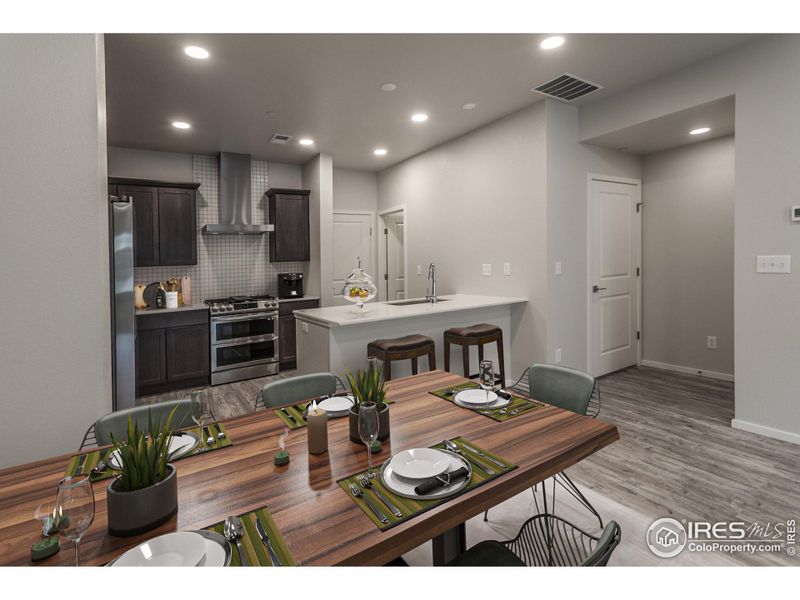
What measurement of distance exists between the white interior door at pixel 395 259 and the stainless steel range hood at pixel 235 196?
192 cm

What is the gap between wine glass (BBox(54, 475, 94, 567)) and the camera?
851 mm

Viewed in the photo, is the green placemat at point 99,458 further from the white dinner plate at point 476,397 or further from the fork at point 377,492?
the white dinner plate at point 476,397

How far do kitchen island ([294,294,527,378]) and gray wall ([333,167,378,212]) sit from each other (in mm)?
2735

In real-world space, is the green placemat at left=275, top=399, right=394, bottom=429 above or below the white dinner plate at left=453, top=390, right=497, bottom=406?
below

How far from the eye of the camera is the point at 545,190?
150 inches

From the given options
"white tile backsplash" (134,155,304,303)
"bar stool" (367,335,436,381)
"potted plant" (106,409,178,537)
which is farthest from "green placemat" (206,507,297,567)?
"white tile backsplash" (134,155,304,303)

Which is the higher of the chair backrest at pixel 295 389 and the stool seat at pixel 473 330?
the stool seat at pixel 473 330

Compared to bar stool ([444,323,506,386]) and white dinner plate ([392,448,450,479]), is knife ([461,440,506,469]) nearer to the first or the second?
white dinner plate ([392,448,450,479])

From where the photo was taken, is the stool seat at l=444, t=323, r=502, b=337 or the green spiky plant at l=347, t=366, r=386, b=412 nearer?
the green spiky plant at l=347, t=366, r=386, b=412

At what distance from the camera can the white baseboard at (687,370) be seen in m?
4.27

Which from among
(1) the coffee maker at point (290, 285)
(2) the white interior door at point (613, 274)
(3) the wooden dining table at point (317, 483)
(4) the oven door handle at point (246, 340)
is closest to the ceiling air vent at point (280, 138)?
(1) the coffee maker at point (290, 285)
